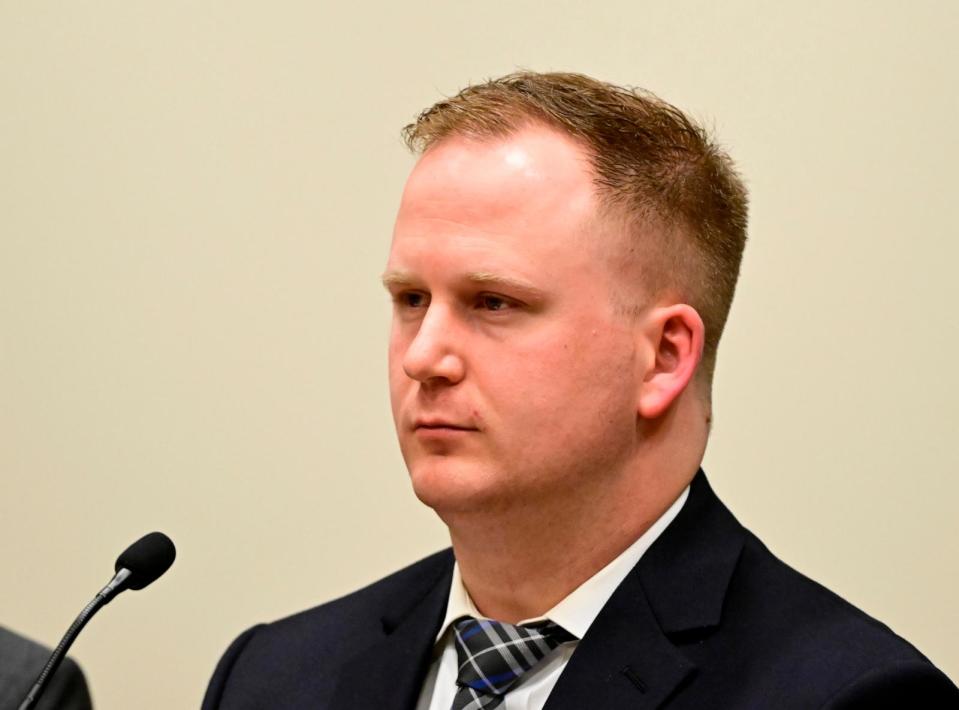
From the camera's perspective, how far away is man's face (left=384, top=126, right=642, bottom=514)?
7.61 feet

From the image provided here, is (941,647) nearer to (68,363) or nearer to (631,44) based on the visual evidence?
(631,44)

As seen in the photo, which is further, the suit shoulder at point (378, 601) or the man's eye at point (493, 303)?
the suit shoulder at point (378, 601)

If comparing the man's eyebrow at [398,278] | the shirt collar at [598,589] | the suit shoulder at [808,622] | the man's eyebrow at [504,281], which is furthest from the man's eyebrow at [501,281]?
the suit shoulder at [808,622]

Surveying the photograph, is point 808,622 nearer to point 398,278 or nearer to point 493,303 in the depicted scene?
point 493,303

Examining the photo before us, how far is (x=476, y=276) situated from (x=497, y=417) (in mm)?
203

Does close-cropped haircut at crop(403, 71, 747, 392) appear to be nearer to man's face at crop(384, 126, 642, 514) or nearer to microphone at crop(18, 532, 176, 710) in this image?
man's face at crop(384, 126, 642, 514)

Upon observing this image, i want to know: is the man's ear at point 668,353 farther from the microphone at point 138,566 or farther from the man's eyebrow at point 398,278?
the microphone at point 138,566

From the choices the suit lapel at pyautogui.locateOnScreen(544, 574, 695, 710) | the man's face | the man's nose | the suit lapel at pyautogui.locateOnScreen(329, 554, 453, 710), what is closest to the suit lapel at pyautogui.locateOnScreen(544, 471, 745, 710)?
the suit lapel at pyautogui.locateOnScreen(544, 574, 695, 710)

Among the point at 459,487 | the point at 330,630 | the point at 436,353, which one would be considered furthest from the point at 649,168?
the point at 330,630

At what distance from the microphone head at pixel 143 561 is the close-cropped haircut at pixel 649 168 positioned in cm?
76

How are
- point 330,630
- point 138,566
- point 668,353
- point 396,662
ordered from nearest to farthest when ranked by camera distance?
point 138,566
point 668,353
point 396,662
point 330,630

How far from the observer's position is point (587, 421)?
235cm

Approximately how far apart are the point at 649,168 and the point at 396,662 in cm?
89

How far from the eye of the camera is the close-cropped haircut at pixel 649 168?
240 centimetres
